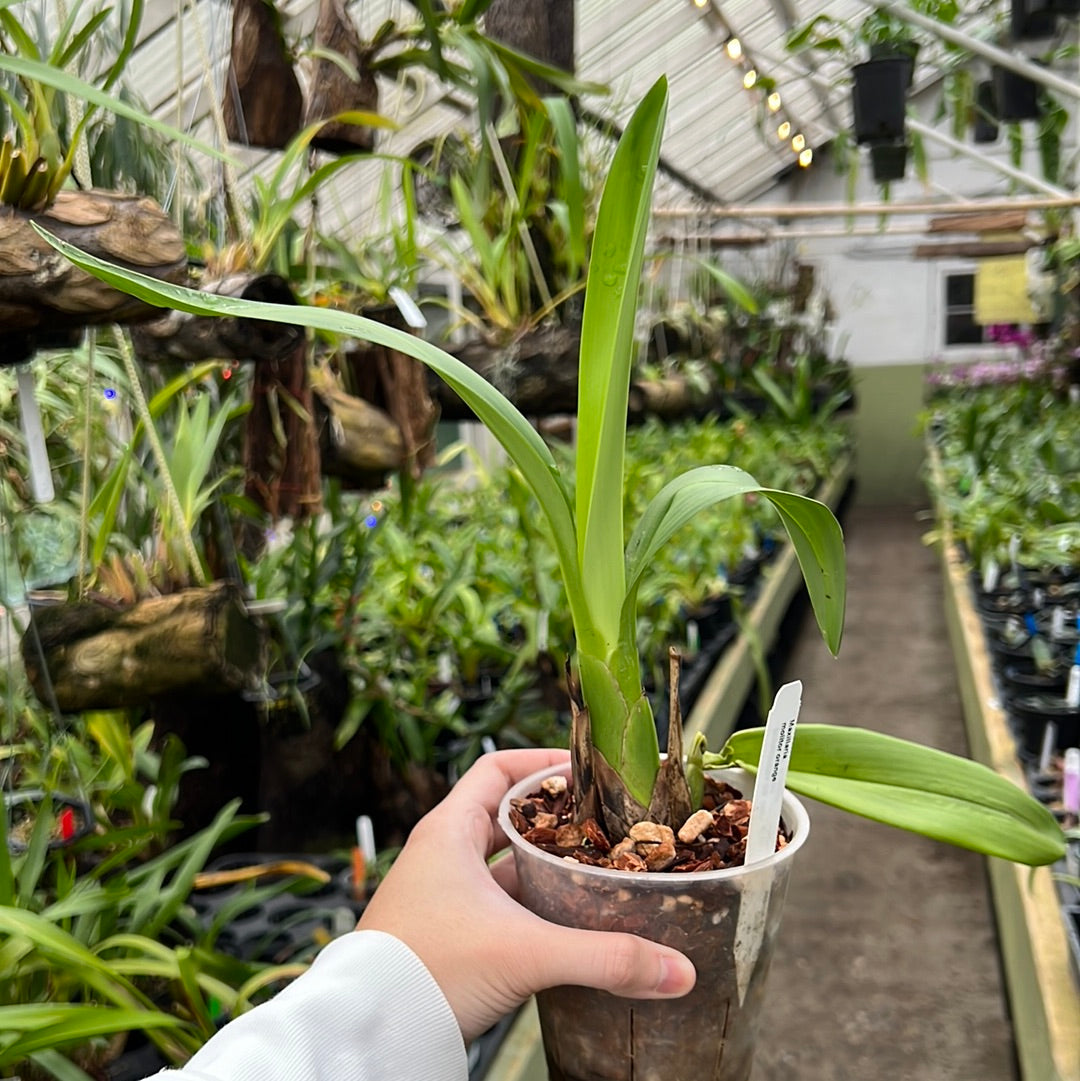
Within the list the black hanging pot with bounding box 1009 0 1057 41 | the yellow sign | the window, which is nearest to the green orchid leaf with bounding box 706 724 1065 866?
the black hanging pot with bounding box 1009 0 1057 41

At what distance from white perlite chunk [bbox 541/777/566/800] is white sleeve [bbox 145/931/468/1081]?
137mm

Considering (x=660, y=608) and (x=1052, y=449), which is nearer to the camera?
(x=660, y=608)

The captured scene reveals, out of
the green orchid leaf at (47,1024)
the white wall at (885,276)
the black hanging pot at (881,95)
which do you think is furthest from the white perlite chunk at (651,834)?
the white wall at (885,276)

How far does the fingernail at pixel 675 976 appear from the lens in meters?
0.48

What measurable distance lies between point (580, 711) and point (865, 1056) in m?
1.48

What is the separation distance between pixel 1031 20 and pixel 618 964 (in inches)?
101

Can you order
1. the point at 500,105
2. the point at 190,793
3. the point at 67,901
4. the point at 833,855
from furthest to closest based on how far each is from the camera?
the point at 833,855
the point at 500,105
the point at 190,793
the point at 67,901

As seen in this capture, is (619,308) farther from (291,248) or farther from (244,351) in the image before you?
(291,248)

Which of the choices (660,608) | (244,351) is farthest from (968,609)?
(244,351)

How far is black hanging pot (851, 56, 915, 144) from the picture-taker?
2.81 metres

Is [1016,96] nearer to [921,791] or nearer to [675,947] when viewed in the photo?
[921,791]

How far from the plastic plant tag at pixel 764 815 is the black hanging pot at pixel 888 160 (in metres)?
3.10

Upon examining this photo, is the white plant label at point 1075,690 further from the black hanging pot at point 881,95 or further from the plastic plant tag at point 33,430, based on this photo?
the black hanging pot at point 881,95

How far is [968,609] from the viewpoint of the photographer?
2.76 meters
